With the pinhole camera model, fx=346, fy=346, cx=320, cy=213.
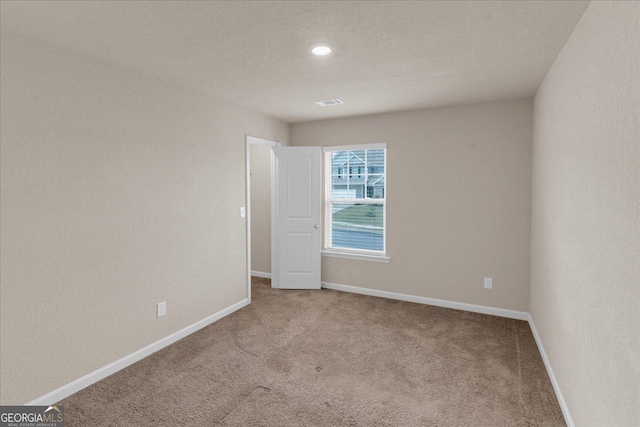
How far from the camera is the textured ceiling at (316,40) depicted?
191 cm

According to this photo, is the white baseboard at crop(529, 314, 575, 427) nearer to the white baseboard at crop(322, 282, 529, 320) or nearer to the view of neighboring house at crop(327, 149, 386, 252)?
the white baseboard at crop(322, 282, 529, 320)

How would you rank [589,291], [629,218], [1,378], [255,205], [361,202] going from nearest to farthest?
[629,218], [589,291], [1,378], [361,202], [255,205]

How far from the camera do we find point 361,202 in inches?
193

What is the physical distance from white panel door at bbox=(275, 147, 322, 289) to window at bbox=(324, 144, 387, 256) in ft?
0.78

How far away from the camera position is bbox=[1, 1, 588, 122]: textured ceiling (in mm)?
1911

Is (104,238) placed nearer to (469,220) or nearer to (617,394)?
(617,394)

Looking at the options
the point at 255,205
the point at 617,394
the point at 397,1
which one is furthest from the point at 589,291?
the point at 255,205

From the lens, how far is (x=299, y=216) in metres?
4.98

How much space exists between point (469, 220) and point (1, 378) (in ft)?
14.3

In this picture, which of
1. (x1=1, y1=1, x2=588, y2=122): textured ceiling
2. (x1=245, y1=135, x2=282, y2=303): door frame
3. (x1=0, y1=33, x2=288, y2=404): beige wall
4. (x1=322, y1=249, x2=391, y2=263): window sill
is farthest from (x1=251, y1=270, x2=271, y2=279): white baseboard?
(x1=1, y1=1, x2=588, y2=122): textured ceiling

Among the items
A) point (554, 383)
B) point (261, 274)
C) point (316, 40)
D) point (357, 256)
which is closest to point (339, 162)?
point (357, 256)

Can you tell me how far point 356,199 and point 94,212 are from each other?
126 inches

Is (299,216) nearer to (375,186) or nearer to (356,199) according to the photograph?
(356,199)

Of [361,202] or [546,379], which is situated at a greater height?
[361,202]
